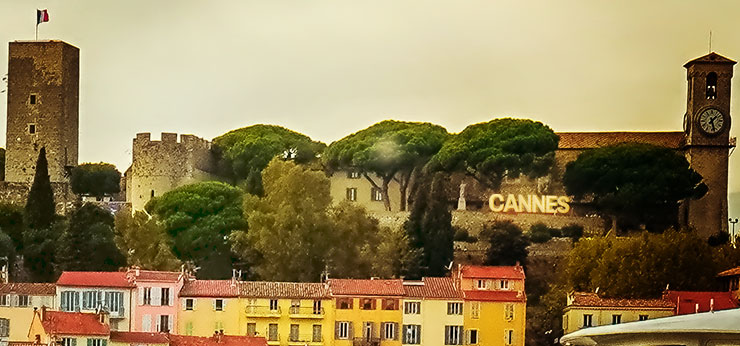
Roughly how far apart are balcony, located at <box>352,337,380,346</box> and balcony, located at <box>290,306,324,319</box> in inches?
20.1

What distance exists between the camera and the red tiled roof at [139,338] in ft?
49.2

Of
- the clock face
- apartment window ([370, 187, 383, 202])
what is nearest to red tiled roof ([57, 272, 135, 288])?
apartment window ([370, 187, 383, 202])

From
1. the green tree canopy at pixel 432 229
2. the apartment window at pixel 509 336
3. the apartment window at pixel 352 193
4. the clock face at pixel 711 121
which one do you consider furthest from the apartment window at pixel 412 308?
the clock face at pixel 711 121

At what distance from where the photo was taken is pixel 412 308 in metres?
16.7

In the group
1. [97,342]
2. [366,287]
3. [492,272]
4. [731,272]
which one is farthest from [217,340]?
[731,272]

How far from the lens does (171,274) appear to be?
663 inches

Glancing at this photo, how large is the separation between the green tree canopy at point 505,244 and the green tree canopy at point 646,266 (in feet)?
6.79

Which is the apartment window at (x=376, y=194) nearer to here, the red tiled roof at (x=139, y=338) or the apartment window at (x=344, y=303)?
the apartment window at (x=344, y=303)

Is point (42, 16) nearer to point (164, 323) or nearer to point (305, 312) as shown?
point (164, 323)

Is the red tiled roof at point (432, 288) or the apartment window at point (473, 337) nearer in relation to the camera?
the apartment window at point (473, 337)

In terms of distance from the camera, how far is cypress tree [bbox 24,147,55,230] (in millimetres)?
19750

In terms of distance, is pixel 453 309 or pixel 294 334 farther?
pixel 453 309

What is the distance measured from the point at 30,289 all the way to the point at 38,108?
277 inches

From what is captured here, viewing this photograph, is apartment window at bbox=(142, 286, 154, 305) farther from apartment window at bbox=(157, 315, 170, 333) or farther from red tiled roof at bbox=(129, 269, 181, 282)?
apartment window at bbox=(157, 315, 170, 333)
